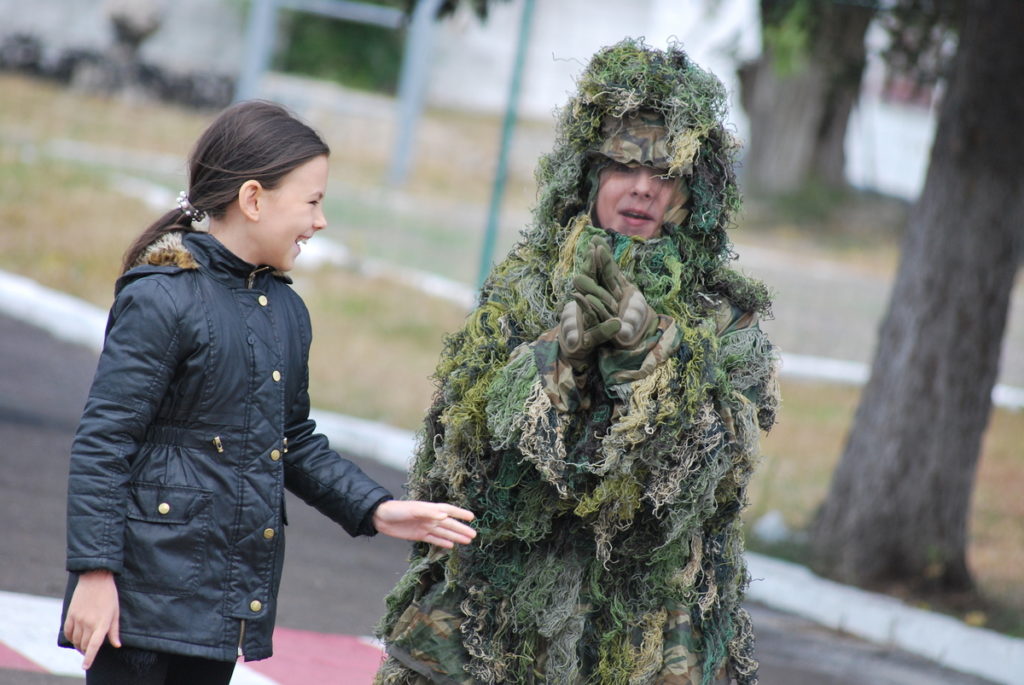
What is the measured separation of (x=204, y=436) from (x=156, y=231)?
1.58ft

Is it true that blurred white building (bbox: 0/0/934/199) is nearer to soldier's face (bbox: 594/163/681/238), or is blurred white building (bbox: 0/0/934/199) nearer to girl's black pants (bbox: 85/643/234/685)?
soldier's face (bbox: 594/163/681/238)

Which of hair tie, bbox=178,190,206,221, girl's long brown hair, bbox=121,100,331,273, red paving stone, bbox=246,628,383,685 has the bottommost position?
red paving stone, bbox=246,628,383,685

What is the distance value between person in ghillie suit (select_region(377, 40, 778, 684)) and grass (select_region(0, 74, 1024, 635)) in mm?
647

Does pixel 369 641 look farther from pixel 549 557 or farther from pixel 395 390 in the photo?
pixel 395 390

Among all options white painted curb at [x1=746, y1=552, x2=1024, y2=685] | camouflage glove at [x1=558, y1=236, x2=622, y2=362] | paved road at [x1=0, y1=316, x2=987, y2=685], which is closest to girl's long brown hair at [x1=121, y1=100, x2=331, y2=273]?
camouflage glove at [x1=558, y1=236, x2=622, y2=362]

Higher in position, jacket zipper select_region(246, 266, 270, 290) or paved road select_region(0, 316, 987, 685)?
jacket zipper select_region(246, 266, 270, 290)

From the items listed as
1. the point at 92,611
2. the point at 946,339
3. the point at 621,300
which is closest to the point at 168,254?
the point at 92,611

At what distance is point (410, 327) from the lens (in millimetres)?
12297

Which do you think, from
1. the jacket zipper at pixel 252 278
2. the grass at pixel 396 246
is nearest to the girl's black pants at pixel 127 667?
the jacket zipper at pixel 252 278

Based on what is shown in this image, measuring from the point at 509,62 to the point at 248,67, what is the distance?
7712 mm

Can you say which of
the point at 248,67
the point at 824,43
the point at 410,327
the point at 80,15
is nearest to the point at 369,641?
the point at 824,43

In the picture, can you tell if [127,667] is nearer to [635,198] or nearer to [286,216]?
[286,216]

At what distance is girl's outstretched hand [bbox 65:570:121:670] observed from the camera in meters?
2.52

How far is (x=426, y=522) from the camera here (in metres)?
2.88
